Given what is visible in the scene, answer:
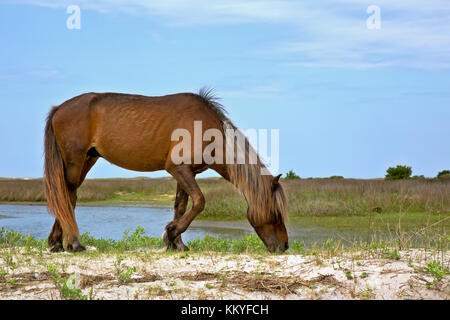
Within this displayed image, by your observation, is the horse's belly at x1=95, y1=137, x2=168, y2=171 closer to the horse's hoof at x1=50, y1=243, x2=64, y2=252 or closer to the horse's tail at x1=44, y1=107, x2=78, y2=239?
the horse's tail at x1=44, y1=107, x2=78, y2=239

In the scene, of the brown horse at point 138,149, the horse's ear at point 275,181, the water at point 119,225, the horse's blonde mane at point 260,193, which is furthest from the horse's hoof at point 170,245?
the water at point 119,225

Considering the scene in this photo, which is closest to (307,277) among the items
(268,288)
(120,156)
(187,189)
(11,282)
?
(268,288)

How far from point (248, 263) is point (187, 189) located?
5.89 feet

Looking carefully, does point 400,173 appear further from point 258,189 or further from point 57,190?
point 57,190

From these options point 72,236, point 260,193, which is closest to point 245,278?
point 260,193

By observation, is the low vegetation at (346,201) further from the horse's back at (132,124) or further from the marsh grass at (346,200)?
the horse's back at (132,124)

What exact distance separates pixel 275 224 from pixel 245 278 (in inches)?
78.7

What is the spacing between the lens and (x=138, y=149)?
284 inches

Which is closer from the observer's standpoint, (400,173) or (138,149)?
(138,149)

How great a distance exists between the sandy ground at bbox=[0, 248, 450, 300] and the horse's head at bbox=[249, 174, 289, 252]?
0.75m

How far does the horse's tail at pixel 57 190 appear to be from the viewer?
7.24 metres

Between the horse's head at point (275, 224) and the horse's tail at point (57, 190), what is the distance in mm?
2877

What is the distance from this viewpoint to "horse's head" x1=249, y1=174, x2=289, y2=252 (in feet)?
21.7

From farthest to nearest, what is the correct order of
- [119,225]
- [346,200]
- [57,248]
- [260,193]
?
[346,200] < [119,225] < [57,248] < [260,193]
